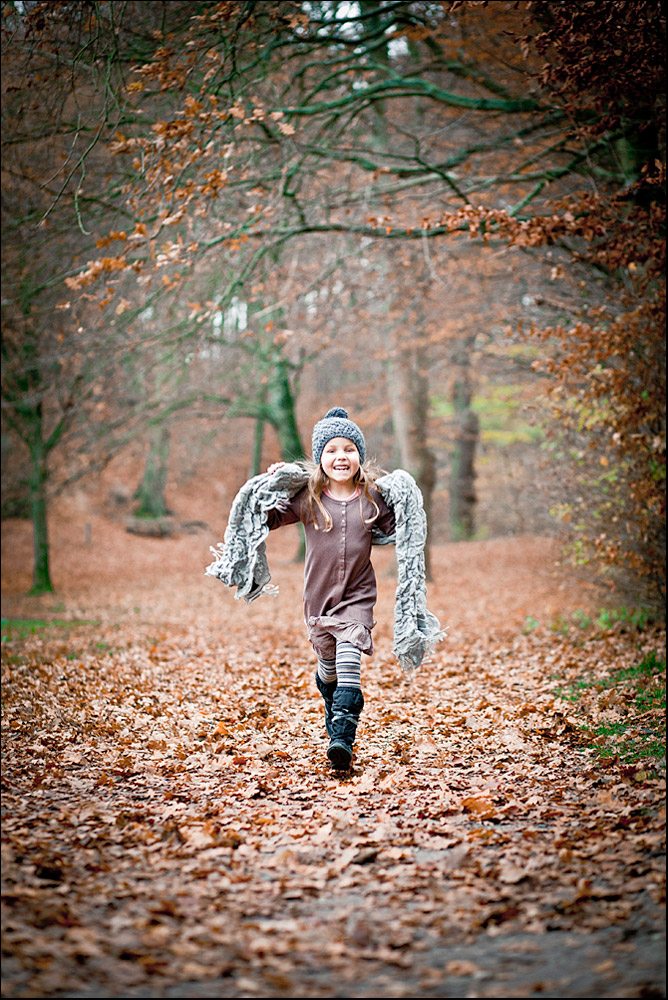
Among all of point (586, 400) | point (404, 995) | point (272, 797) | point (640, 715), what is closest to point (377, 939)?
point (404, 995)

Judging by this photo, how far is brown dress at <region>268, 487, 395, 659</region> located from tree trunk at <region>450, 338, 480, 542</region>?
62.2ft

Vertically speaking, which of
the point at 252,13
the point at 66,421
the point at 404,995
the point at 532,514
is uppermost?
the point at 252,13

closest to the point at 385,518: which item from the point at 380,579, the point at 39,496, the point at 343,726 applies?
the point at 343,726

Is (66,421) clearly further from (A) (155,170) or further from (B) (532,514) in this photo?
(A) (155,170)

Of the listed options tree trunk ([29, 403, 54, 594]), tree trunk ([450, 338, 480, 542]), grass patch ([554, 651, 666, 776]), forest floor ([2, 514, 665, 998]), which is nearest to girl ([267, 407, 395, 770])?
forest floor ([2, 514, 665, 998])

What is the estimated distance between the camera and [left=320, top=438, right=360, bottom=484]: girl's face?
5773 mm

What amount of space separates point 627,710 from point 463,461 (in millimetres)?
20173

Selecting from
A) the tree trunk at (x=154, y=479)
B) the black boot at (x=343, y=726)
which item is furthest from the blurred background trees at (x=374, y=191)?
the tree trunk at (x=154, y=479)

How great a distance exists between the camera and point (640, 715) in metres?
6.54

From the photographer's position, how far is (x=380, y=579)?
20859mm

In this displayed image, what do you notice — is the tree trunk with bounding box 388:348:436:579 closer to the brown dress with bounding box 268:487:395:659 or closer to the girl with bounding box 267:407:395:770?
the girl with bounding box 267:407:395:770

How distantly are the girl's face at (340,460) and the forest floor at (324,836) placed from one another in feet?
5.78

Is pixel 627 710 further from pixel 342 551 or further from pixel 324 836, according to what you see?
pixel 324 836

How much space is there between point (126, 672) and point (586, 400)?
5383mm
